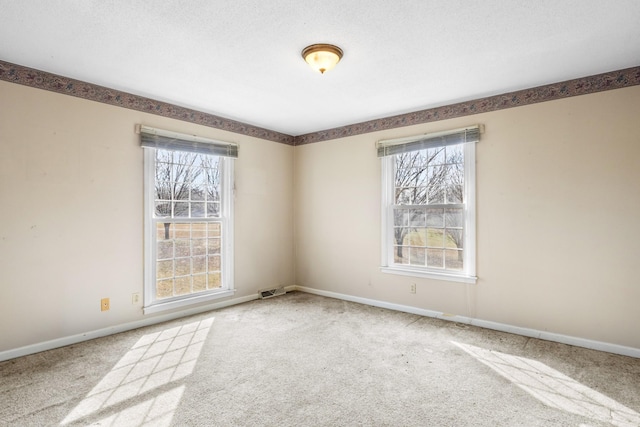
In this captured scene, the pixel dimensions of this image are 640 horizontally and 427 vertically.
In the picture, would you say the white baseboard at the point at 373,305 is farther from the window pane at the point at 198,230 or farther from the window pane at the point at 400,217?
the window pane at the point at 400,217

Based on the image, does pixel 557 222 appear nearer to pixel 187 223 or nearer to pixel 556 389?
pixel 556 389

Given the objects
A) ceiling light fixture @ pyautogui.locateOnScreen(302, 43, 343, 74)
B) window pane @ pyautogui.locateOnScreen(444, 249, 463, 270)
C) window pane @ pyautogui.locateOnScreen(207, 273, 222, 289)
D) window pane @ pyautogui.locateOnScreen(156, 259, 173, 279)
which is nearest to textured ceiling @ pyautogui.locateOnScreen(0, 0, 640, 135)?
ceiling light fixture @ pyautogui.locateOnScreen(302, 43, 343, 74)

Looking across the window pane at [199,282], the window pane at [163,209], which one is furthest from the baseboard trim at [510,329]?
the window pane at [163,209]

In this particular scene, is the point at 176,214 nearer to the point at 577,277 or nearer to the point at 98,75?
the point at 98,75

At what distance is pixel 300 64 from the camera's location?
9.39 ft

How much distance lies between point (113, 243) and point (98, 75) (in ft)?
5.27

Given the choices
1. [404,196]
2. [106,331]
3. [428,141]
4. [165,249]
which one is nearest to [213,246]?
[165,249]

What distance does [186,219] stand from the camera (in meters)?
4.07

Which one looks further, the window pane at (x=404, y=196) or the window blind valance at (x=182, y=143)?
the window pane at (x=404, y=196)

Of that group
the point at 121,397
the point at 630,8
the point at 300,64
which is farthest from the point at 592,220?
the point at 121,397

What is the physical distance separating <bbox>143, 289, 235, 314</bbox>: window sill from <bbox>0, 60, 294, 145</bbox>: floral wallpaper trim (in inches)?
84.1

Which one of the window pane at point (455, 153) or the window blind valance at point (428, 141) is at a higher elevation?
the window blind valance at point (428, 141)

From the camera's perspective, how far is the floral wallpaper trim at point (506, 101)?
9.77ft

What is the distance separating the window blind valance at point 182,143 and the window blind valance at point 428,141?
2.00m
